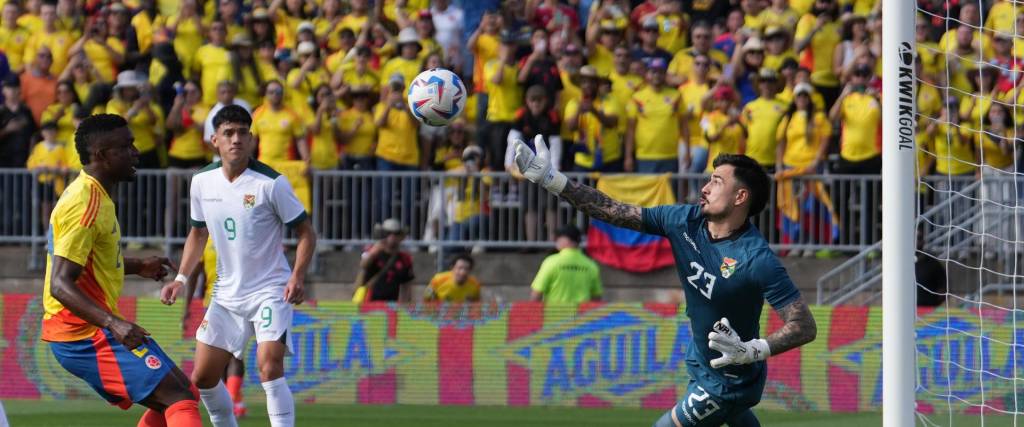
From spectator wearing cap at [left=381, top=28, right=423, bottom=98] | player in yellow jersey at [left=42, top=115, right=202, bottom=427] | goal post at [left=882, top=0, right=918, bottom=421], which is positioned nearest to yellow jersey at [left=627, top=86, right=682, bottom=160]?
spectator wearing cap at [left=381, top=28, right=423, bottom=98]

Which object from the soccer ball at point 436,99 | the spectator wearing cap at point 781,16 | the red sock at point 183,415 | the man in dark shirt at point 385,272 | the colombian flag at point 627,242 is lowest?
the red sock at point 183,415

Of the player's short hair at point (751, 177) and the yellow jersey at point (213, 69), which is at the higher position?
the yellow jersey at point (213, 69)

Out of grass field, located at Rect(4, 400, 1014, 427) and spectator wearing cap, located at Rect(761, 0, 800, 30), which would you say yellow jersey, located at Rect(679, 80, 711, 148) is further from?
grass field, located at Rect(4, 400, 1014, 427)

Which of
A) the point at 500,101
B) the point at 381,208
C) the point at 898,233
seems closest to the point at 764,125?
the point at 500,101

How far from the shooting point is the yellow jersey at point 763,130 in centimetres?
1786

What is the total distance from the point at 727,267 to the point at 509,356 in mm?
8608

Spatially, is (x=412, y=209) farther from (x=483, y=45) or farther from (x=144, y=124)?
(x=144, y=124)

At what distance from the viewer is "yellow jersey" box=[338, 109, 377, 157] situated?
60.8 ft

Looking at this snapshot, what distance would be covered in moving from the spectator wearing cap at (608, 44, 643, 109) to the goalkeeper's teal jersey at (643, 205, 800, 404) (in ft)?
34.4

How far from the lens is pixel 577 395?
1636cm

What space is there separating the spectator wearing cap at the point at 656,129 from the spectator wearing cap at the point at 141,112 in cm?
547

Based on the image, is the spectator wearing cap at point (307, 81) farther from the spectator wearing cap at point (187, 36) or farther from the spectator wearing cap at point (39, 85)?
the spectator wearing cap at point (39, 85)

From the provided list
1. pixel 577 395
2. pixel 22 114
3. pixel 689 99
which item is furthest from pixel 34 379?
pixel 689 99

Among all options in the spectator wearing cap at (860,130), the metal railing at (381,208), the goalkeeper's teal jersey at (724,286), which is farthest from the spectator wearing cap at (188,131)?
the goalkeeper's teal jersey at (724,286)
